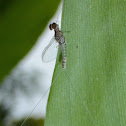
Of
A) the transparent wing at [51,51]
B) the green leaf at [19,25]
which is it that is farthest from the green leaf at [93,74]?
the green leaf at [19,25]

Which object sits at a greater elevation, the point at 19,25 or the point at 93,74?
the point at 19,25

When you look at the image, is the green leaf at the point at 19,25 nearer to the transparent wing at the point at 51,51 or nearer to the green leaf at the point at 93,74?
the transparent wing at the point at 51,51

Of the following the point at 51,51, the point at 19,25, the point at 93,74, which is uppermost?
the point at 19,25

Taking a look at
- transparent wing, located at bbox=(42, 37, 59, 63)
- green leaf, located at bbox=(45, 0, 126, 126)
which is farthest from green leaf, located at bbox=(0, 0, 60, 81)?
green leaf, located at bbox=(45, 0, 126, 126)

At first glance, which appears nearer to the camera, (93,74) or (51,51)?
(93,74)

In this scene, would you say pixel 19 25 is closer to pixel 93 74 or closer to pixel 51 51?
pixel 51 51

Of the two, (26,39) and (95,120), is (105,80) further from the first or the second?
(26,39)

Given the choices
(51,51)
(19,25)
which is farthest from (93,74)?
(19,25)
